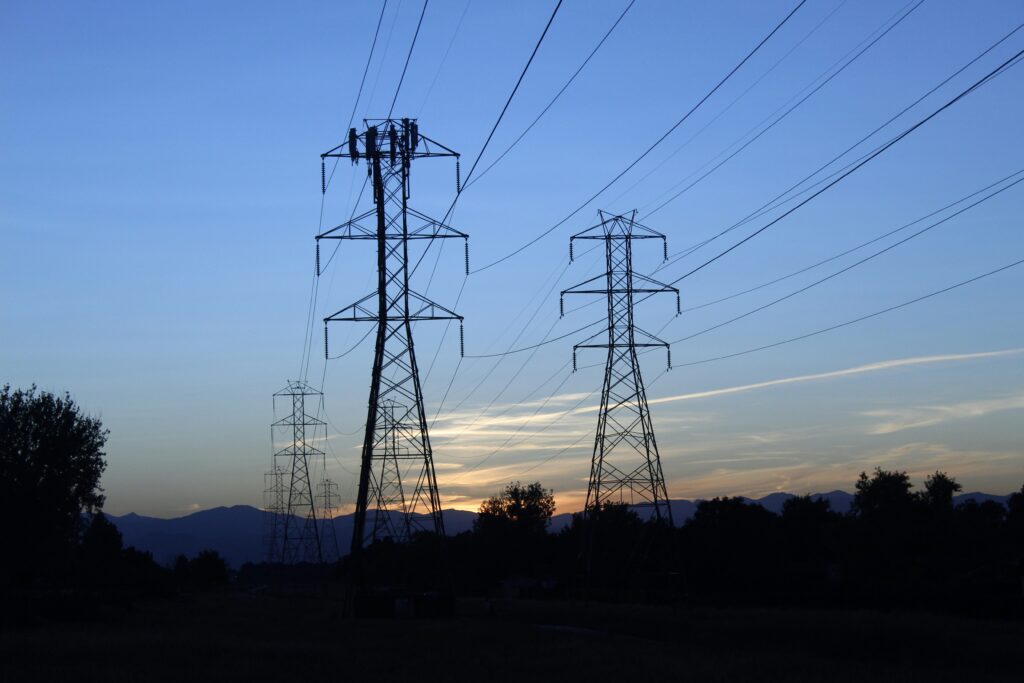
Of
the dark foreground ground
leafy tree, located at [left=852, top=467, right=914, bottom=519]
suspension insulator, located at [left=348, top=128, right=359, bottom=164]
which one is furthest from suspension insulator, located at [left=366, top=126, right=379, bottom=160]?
leafy tree, located at [left=852, top=467, right=914, bottom=519]

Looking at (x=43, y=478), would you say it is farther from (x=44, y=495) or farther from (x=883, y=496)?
(x=883, y=496)

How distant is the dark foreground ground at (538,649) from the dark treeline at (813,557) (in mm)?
7795

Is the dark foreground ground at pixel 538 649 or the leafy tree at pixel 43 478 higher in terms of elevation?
the leafy tree at pixel 43 478

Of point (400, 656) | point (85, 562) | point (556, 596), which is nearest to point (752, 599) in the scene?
point (556, 596)

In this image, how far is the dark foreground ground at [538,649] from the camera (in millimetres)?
33062

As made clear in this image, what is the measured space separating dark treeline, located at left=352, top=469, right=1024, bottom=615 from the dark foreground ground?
307 inches

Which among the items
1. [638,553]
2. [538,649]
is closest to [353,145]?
[538,649]

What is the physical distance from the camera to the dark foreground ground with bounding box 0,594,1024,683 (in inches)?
1302

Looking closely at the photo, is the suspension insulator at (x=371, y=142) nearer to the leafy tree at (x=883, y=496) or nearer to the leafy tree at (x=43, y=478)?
the leafy tree at (x=43, y=478)

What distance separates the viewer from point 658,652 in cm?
4088

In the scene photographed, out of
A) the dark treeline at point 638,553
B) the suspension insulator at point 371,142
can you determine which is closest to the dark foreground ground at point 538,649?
the dark treeline at point 638,553

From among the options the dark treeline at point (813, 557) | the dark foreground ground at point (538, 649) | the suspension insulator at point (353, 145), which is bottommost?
the dark foreground ground at point (538, 649)

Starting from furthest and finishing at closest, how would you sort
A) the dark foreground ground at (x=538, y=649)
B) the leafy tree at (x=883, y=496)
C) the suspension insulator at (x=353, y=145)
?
the leafy tree at (x=883, y=496) → the suspension insulator at (x=353, y=145) → the dark foreground ground at (x=538, y=649)

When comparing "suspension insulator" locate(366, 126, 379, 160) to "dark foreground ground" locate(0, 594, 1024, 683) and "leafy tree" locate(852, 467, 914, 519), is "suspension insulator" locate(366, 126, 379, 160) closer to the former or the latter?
"dark foreground ground" locate(0, 594, 1024, 683)
